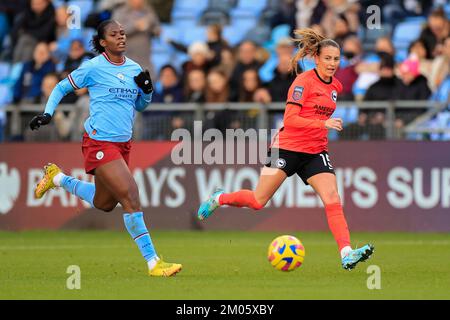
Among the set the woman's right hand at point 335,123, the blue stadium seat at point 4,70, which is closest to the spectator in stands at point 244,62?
the blue stadium seat at point 4,70

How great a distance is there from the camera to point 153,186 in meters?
20.0

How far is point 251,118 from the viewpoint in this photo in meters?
19.5

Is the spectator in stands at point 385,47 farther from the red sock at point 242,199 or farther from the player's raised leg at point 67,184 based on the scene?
the player's raised leg at point 67,184

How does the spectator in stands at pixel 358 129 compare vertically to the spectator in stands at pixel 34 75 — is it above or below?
below

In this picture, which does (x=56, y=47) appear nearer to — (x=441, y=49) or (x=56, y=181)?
(x=441, y=49)

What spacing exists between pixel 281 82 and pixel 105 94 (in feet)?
26.5

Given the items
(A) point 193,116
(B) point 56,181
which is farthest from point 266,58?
(B) point 56,181

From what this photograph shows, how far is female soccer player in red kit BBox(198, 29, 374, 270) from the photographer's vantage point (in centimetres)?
1239

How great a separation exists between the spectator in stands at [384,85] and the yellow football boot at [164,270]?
818 cm

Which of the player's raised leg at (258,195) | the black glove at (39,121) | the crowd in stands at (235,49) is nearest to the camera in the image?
the black glove at (39,121)

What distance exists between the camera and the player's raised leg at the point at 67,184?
13234 millimetres

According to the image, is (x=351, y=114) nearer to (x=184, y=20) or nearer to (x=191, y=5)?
(x=184, y=20)

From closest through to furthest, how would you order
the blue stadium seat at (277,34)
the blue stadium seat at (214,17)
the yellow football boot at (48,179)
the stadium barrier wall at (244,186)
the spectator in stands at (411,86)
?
the yellow football boot at (48,179)
the stadium barrier wall at (244,186)
the spectator in stands at (411,86)
the blue stadium seat at (277,34)
the blue stadium seat at (214,17)

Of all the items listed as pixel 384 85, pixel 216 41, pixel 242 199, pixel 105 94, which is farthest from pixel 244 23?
pixel 105 94
